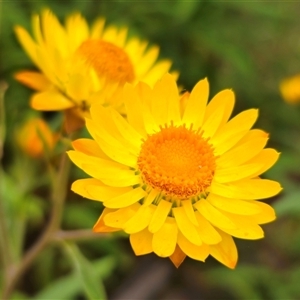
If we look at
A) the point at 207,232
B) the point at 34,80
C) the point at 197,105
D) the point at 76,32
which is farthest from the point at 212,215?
the point at 76,32

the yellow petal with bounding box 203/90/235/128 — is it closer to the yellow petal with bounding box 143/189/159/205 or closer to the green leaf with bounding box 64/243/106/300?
the yellow petal with bounding box 143/189/159/205

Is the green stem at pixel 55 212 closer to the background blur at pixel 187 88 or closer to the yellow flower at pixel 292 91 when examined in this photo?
the background blur at pixel 187 88

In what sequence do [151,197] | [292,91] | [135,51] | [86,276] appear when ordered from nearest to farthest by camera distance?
1. [151,197]
2. [86,276]
3. [135,51]
4. [292,91]

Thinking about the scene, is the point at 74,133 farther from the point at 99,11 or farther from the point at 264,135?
the point at 99,11

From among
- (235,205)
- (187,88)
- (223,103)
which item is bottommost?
(187,88)

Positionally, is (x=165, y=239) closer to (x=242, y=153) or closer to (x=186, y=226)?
(x=186, y=226)

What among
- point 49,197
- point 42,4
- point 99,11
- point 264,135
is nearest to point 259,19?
point 99,11

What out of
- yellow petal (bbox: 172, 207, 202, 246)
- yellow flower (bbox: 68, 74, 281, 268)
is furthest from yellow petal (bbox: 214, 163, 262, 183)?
yellow petal (bbox: 172, 207, 202, 246)
